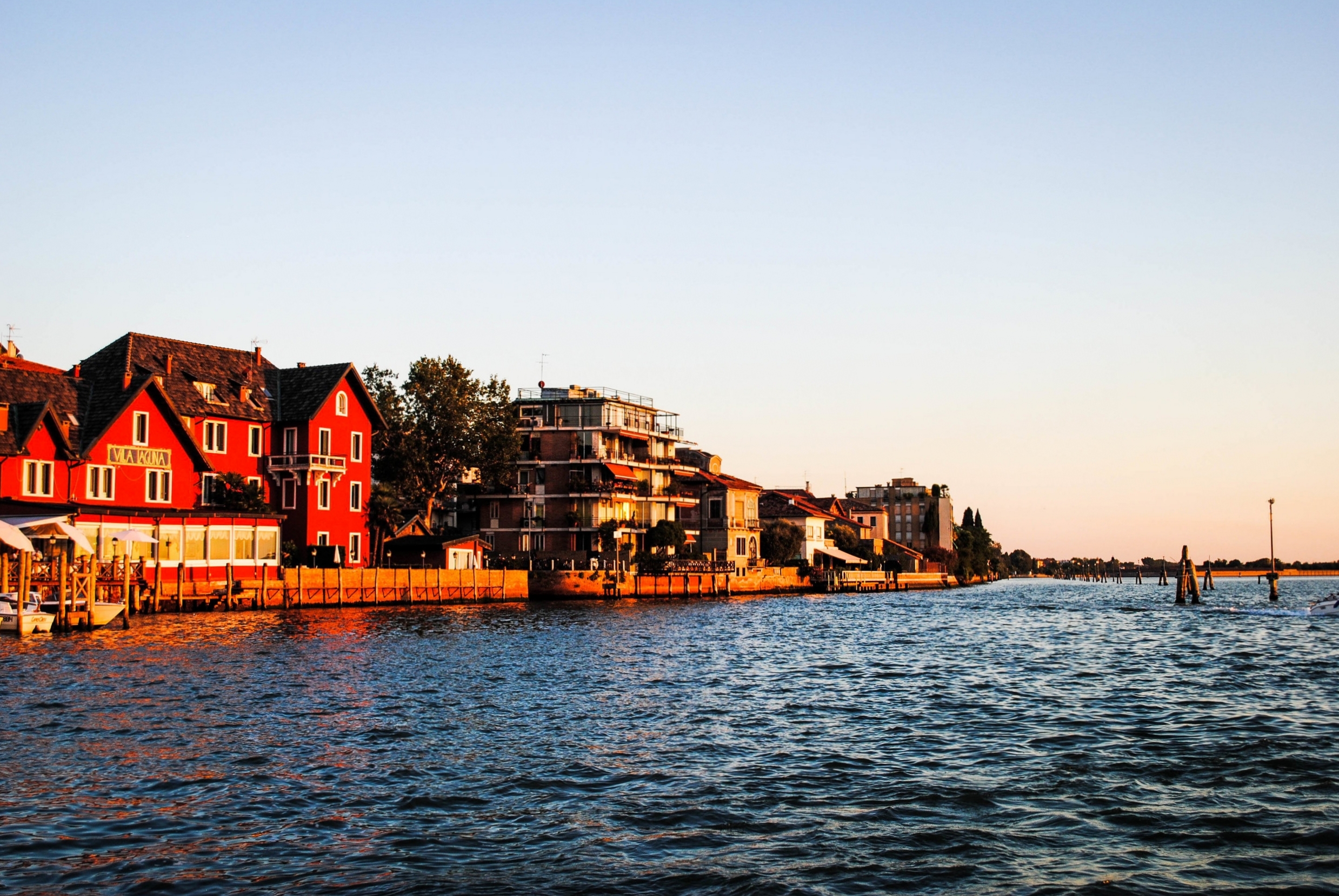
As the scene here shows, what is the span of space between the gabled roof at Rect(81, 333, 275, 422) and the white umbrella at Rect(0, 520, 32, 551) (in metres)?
20.2

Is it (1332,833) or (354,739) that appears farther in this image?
(354,739)

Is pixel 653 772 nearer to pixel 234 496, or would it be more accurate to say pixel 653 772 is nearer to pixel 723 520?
pixel 234 496

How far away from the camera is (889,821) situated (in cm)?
1733

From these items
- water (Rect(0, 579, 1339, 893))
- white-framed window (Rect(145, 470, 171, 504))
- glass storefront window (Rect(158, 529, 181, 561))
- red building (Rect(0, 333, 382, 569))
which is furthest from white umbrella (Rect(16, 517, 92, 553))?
white-framed window (Rect(145, 470, 171, 504))

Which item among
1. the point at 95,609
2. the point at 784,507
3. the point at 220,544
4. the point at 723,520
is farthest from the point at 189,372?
the point at 784,507

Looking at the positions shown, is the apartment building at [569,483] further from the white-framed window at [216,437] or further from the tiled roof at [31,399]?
the tiled roof at [31,399]

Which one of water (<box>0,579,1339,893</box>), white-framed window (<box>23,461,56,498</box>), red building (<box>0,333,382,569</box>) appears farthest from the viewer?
red building (<box>0,333,382,569</box>)

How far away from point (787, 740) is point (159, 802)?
12.1 meters

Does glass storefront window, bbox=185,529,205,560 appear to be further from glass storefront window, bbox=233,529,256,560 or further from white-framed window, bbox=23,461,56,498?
white-framed window, bbox=23,461,56,498

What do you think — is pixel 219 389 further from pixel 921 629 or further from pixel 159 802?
pixel 159 802

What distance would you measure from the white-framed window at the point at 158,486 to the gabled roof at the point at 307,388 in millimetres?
11532

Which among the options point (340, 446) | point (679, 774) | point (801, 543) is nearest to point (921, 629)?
point (340, 446)

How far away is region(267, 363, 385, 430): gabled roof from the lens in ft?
253

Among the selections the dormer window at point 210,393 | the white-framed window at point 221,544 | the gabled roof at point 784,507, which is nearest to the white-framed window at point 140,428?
the white-framed window at point 221,544
